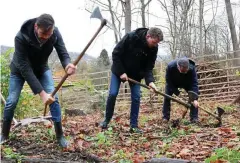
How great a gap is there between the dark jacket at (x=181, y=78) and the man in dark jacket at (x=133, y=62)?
38.5 inches

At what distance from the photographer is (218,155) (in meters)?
3.48

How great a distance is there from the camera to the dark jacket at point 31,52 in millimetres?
4257

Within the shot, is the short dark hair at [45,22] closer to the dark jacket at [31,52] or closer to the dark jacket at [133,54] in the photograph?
the dark jacket at [31,52]

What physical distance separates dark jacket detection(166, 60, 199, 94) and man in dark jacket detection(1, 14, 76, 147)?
2.94m

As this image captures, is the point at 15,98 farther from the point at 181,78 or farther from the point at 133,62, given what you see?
the point at 181,78

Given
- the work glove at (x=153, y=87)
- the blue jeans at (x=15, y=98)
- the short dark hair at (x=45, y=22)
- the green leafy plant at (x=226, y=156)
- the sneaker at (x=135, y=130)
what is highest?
the short dark hair at (x=45, y=22)

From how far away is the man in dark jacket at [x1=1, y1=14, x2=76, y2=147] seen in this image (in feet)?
13.3

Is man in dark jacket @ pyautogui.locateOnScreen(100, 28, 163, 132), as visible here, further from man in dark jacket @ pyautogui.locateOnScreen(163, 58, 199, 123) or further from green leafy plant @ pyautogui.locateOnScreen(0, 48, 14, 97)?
green leafy plant @ pyautogui.locateOnScreen(0, 48, 14, 97)

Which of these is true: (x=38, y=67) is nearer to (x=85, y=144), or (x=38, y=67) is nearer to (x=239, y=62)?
(x=85, y=144)

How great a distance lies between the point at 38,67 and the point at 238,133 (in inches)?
112

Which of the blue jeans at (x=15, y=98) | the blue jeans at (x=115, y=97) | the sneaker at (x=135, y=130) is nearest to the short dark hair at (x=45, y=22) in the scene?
the blue jeans at (x=15, y=98)

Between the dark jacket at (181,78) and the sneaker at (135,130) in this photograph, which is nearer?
the sneaker at (135,130)

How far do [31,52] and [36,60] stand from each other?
18 cm

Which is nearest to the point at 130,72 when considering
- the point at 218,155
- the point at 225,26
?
the point at 218,155
